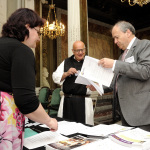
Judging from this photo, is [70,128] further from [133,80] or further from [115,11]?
[115,11]

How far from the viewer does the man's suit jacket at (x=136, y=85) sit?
5.32ft

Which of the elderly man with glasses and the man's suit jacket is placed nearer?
the man's suit jacket

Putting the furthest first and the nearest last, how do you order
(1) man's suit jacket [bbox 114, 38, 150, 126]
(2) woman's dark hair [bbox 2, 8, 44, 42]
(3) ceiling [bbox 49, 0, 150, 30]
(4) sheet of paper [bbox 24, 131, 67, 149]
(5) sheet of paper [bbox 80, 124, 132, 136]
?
(3) ceiling [bbox 49, 0, 150, 30], (1) man's suit jacket [bbox 114, 38, 150, 126], (5) sheet of paper [bbox 80, 124, 132, 136], (4) sheet of paper [bbox 24, 131, 67, 149], (2) woman's dark hair [bbox 2, 8, 44, 42]

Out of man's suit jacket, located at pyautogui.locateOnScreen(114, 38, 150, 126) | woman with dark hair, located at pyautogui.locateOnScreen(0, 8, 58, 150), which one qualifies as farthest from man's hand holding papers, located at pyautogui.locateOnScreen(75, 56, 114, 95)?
woman with dark hair, located at pyautogui.locateOnScreen(0, 8, 58, 150)

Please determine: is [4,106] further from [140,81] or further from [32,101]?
[140,81]

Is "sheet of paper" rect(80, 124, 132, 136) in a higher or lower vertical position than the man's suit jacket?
lower

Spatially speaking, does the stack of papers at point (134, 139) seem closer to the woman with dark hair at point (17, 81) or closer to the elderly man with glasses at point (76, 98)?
the woman with dark hair at point (17, 81)

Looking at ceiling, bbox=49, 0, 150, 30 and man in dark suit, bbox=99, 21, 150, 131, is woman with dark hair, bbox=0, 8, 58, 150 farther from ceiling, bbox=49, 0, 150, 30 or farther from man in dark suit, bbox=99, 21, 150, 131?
ceiling, bbox=49, 0, 150, 30

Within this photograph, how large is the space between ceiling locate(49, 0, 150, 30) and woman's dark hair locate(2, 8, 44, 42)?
6876mm

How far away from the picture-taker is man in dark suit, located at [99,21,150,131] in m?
1.63

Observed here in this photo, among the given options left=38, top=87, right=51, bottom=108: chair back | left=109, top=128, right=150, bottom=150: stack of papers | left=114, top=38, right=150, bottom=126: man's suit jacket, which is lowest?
left=38, top=87, right=51, bottom=108: chair back

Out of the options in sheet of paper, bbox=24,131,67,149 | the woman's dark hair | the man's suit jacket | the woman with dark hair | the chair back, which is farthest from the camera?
the chair back

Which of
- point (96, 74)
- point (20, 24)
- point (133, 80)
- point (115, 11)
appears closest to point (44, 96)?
point (96, 74)

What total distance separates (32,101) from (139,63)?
1174 mm
